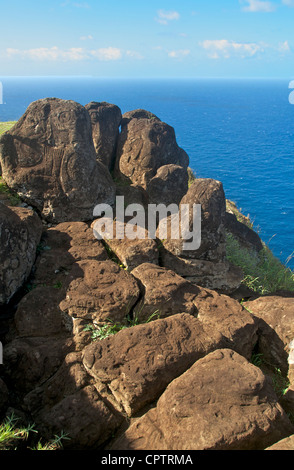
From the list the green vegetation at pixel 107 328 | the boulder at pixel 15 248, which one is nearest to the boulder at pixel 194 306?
the green vegetation at pixel 107 328

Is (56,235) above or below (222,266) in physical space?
above

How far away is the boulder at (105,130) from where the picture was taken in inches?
558

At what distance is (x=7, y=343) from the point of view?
630cm

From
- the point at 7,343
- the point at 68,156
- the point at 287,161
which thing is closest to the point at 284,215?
the point at 287,161

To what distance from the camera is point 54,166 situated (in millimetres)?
10180

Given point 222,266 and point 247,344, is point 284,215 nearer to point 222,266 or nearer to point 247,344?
point 222,266

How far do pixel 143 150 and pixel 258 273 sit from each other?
6.26 meters

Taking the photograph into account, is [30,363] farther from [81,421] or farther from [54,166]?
[54,166]

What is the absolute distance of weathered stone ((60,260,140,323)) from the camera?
6324 mm

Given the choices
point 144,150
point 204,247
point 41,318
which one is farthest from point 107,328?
point 144,150

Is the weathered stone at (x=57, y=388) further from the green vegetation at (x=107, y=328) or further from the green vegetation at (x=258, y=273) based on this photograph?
the green vegetation at (x=258, y=273)

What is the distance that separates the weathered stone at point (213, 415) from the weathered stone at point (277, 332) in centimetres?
170

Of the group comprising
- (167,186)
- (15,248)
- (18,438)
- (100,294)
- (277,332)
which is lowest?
(18,438)
